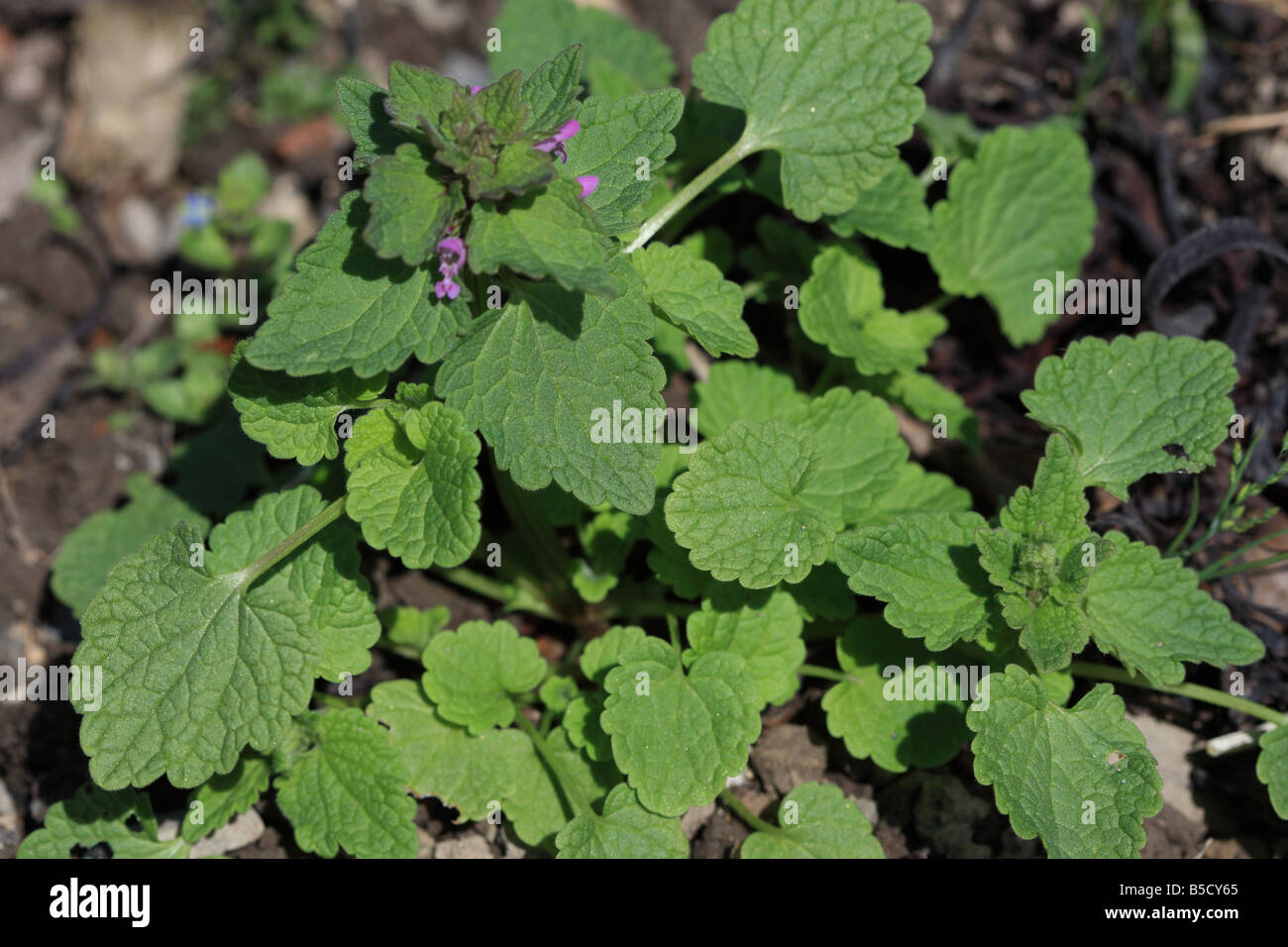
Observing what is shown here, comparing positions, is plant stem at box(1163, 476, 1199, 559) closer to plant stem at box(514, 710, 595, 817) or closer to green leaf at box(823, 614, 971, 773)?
green leaf at box(823, 614, 971, 773)

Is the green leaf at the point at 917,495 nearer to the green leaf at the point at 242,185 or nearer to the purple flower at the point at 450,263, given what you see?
the purple flower at the point at 450,263

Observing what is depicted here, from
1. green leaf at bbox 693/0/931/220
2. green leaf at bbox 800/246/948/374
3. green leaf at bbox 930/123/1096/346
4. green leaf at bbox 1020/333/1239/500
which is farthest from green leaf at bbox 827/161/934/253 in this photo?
green leaf at bbox 1020/333/1239/500

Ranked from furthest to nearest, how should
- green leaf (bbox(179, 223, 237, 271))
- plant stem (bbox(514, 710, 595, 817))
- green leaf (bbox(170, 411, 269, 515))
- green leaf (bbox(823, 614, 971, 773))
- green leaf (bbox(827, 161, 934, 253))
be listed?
1. green leaf (bbox(179, 223, 237, 271))
2. green leaf (bbox(170, 411, 269, 515))
3. green leaf (bbox(827, 161, 934, 253))
4. green leaf (bbox(823, 614, 971, 773))
5. plant stem (bbox(514, 710, 595, 817))

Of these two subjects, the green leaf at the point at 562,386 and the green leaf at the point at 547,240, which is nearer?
the green leaf at the point at 547,240

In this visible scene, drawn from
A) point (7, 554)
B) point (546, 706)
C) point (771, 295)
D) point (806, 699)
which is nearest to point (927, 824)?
point (806, 699)

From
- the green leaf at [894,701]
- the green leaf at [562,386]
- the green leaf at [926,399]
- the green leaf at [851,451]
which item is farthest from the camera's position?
the green leaf at [926,399]

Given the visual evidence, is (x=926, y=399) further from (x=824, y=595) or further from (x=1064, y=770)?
(x=1064, y=770)

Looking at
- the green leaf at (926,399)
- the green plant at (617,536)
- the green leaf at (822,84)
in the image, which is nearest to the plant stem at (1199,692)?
the green plant at (617,536)
